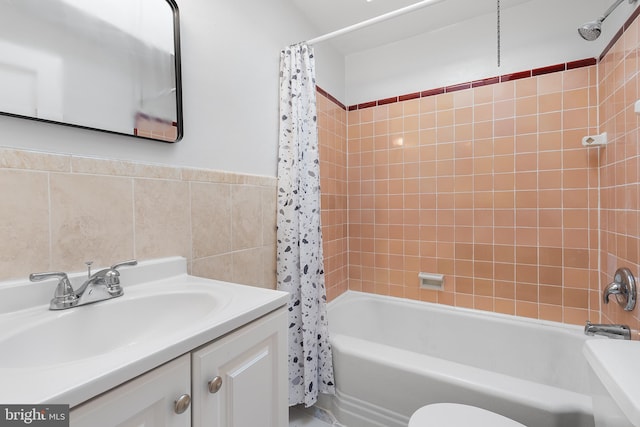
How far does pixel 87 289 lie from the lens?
776 mm

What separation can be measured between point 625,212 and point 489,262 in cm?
74

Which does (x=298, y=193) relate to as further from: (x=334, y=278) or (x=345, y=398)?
(x=345, y=398)

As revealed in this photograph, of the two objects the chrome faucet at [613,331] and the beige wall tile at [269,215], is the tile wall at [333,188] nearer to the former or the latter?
the beige wall tile at [269,215]

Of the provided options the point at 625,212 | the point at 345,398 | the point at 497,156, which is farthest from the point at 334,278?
the point at 625,212

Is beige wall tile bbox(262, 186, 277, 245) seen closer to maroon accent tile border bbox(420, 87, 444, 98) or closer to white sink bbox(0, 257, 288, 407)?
white sink bbox(0, 257, 288, 407)

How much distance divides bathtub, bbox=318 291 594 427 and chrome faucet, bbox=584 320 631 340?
0.31m

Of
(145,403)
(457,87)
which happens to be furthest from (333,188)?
(145,403)

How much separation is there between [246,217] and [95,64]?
77 cm

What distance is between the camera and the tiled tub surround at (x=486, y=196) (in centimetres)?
167

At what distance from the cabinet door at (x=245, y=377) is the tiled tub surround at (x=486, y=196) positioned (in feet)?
5.03

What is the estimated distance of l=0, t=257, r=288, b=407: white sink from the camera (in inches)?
16.9

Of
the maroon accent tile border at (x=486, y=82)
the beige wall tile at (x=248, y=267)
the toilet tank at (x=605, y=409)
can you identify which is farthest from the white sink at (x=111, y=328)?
the maroon accent tile border at (x=486, y=82)

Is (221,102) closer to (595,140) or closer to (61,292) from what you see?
(61,292)

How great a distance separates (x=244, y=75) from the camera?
1.39 m
